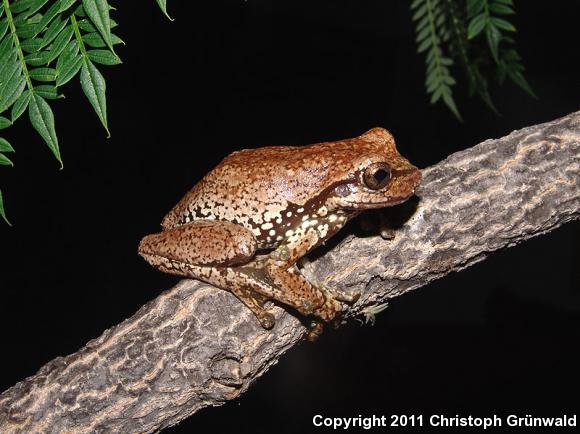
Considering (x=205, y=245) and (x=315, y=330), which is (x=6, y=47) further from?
(x=315, y=330)

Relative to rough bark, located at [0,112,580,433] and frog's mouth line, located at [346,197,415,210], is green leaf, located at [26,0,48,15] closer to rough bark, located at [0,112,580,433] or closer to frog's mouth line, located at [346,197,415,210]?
rough bark, located at [0,112,580,433]

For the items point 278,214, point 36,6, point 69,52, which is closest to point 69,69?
point 69,52

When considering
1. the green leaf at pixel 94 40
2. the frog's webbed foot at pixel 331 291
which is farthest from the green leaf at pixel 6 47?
the frog's webbed foot at pixel 331 291

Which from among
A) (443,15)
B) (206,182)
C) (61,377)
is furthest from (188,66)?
(61,377)

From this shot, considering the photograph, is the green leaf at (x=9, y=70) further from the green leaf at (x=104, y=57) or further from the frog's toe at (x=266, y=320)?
the frog's toe at (x=266, y=320)

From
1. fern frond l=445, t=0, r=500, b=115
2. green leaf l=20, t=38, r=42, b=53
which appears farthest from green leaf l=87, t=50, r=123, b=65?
fern frond l=445, t=0, r=500, b=115

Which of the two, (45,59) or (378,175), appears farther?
(378,175)
